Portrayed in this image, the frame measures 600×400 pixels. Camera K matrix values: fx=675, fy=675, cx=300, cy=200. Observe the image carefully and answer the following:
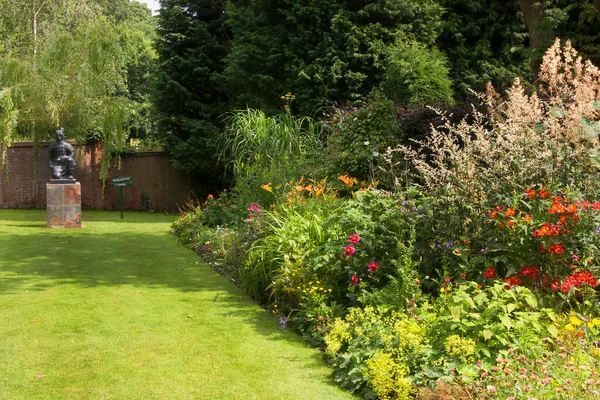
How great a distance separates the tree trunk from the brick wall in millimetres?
14377

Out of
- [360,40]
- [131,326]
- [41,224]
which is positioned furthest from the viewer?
[360,40]

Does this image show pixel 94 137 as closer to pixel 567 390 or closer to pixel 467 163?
pixel 467 163

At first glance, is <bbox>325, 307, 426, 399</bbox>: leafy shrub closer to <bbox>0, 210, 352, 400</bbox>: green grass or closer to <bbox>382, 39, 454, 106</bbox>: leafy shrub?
<bbox>0, 210, 352, 400</bbox>: green grass

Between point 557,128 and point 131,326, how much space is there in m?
4.11

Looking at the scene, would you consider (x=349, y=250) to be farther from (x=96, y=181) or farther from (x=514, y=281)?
(x=96, y=181)

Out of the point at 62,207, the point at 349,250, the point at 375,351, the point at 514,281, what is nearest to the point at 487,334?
the point at 375,351

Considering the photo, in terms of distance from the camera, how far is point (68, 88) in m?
16.4

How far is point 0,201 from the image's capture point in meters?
21.9

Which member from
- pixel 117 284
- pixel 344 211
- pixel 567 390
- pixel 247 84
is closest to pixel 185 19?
pixel 247 84

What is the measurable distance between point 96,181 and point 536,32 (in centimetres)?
1608

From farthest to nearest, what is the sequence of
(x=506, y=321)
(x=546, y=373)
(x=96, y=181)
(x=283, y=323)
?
(x=96, y=181)
(x=283, y=323)
(x=506, y=321)
(x=546, y=373)

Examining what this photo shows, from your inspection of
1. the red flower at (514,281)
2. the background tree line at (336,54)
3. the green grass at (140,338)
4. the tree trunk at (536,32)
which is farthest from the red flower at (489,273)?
the background tree line at (336,54)

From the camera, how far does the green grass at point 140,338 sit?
4.57 meters

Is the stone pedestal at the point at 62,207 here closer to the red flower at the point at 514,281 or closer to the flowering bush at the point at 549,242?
the flowering bush at the point at 549,242
